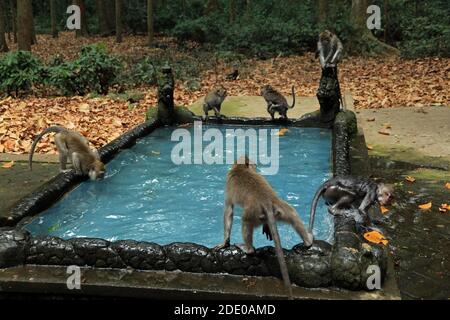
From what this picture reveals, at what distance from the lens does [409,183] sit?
23.1 feet

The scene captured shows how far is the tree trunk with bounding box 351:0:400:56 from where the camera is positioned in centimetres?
2075

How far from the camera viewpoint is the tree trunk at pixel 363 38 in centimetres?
2075

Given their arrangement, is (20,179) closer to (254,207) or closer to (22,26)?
(254,207)

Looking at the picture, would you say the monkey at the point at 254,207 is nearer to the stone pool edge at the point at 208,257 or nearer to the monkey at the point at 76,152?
the stone pool edge at the point at 208,257

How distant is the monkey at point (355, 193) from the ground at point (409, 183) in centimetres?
33

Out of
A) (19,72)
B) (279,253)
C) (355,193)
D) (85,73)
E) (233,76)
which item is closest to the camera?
(279,253)

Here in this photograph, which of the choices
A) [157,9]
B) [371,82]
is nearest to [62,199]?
[371,82]

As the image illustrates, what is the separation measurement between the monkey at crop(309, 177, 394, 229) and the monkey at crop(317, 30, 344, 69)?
4.60 metres

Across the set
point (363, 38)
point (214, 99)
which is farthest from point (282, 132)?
point (363, 38)

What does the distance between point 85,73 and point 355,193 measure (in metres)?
10.5

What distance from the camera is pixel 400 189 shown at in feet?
22.4

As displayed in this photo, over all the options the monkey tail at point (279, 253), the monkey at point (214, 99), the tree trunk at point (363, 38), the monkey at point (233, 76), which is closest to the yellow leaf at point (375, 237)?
the monkey tail at point (279, 253)

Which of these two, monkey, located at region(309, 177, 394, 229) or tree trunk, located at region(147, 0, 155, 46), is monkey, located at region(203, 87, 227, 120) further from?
tree trunk, located at region(147, 0, 155, 46)

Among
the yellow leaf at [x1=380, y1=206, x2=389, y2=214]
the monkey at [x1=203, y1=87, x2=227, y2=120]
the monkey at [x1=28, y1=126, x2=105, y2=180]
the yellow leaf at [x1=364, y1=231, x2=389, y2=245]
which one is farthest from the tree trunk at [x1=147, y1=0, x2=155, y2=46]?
the yellow leaf at [x1=364, y1=231, x2=389, y2=245]
